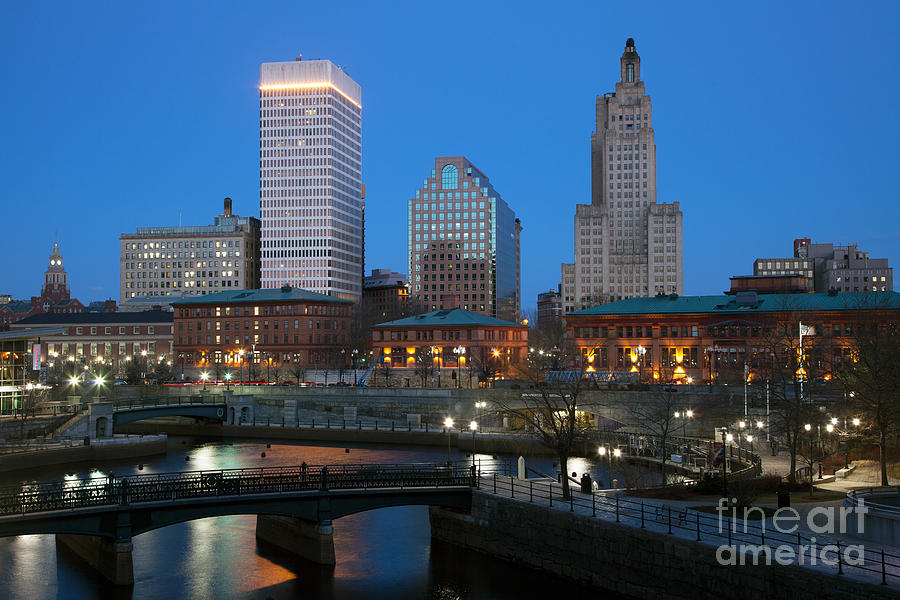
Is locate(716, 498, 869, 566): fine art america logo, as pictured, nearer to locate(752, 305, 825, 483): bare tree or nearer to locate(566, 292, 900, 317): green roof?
locate(752, 305, 825, 483): bare tree

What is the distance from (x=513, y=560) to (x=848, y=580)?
1646 centimetres

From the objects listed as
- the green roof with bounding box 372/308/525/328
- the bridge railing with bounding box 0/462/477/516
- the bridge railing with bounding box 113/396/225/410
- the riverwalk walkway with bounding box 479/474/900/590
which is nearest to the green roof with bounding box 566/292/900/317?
the green roof with bounding box 372/308/525/328

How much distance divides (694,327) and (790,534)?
92.5 m

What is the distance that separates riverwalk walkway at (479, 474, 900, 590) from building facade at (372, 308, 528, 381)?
86.3 metres

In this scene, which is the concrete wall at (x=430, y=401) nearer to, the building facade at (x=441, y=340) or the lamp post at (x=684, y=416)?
the lamp post at (x=684, y=416)

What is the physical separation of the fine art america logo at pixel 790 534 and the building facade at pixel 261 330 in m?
118

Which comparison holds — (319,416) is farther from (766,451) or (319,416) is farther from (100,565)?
(100,565)

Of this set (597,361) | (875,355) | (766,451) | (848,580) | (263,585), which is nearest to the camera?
(848,580)

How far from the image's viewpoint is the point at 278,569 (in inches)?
1542

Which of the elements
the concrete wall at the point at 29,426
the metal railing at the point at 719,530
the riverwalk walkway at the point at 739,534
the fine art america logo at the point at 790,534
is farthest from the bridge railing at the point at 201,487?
the concrete wall at the point at 29,426

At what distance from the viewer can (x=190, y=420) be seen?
104250mm

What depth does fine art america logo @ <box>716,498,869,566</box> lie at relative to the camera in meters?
27.2

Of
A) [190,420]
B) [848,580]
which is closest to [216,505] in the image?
[848,580]

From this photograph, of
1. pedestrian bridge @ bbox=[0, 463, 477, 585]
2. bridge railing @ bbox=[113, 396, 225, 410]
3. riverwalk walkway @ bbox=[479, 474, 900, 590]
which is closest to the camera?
riverwalk walkway @ bbox=[479, 474, 900, 590]
